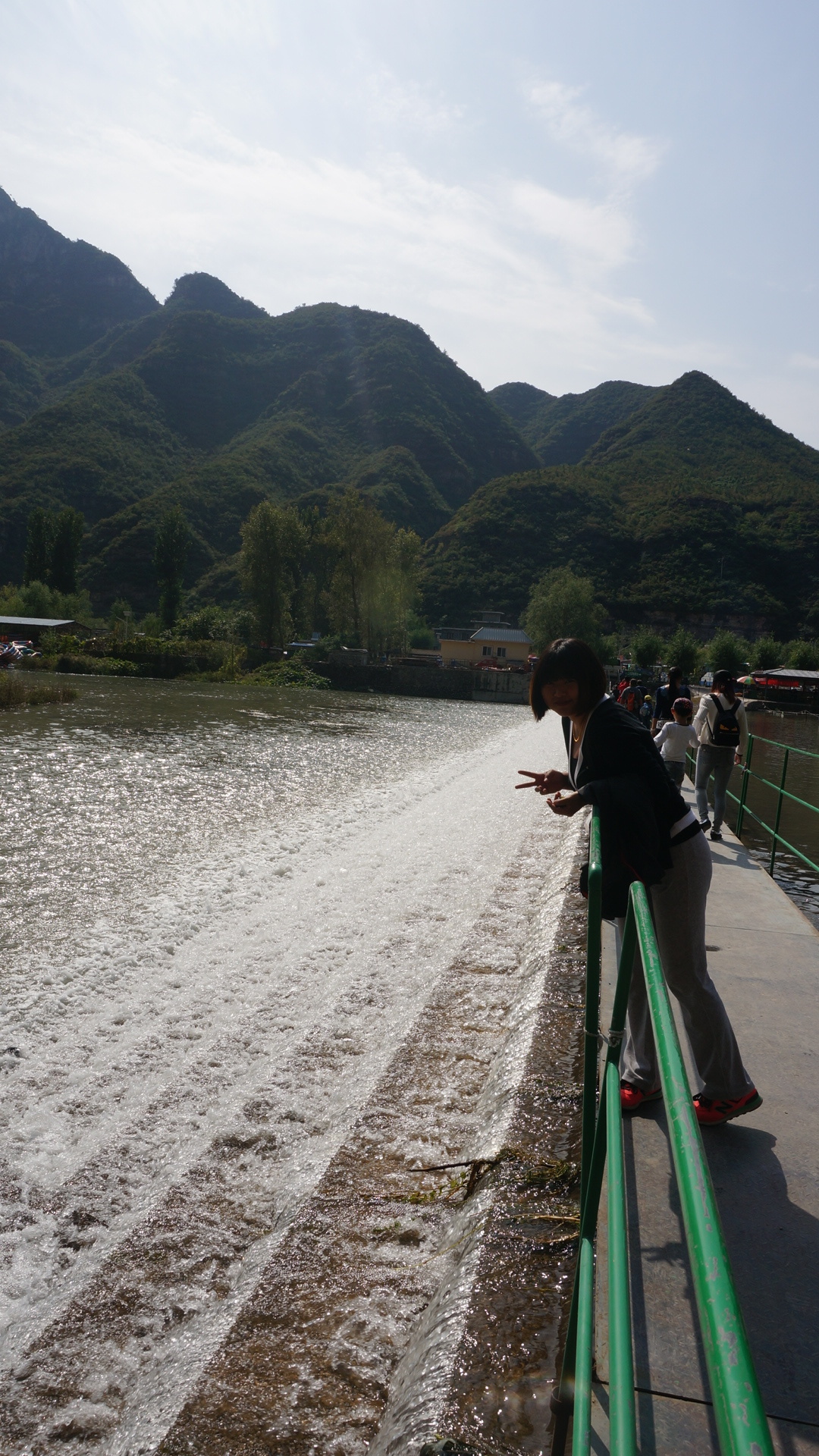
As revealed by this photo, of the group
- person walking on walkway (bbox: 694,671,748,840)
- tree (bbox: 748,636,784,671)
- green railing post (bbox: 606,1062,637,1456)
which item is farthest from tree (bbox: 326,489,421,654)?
green railing post (bbox: 606,1062,637,1456)

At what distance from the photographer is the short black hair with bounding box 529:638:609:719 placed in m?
2.89

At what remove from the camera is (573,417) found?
597ft

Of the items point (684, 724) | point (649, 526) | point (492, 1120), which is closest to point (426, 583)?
point (649, 526)

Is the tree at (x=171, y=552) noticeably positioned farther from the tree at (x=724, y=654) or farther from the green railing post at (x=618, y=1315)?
the green railing post at (x=618, y=1315)

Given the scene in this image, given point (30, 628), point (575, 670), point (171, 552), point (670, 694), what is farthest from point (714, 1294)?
point (171, 552)

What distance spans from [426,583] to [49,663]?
64.2m

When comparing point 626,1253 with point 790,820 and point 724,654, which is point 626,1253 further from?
Result: point 724,654

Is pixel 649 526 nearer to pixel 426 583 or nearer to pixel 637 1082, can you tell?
pixel 426 583

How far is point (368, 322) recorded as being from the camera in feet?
577

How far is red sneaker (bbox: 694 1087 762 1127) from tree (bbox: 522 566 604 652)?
3026 inches

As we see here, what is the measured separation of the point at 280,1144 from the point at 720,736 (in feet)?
21.7

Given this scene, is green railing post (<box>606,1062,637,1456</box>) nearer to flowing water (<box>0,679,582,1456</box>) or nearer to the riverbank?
flowing water (<box>0,679,582,1456</box>)

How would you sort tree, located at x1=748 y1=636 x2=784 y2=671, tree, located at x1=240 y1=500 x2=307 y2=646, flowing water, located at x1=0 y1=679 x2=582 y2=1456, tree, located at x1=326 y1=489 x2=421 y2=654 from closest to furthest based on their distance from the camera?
flowing water, located at x1=0 y1=679 x2=582 y2=1456, tree, located at x1=326 y1=489 x2=421 y2=654, tree, located at x1=240 y1=500 x2=307 y2=646, tree, located at x1=748 y1=636 x2=784 y2=671

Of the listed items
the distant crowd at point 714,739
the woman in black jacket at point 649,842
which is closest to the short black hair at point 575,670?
the woman in black jacket at point 649,842
